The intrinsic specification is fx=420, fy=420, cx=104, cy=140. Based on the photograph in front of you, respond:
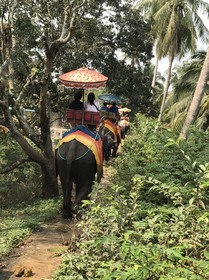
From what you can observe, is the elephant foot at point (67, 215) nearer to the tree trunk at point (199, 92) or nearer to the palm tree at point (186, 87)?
the tree trunk at point (199, 92)

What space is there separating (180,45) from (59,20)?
40.7ft

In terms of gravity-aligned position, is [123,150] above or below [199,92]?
below

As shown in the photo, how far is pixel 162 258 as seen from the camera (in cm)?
277

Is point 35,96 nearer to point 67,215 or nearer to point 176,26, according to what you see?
point 67,215

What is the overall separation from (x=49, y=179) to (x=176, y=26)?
16.7 meters

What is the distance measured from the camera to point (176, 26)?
72.6 ft

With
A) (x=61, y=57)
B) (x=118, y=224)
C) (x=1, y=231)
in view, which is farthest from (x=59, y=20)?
(x=118, y=224)

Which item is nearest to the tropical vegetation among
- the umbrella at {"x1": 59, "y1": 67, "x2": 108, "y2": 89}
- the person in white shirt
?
the umbrella at {"x1": 59, "y1": 67, "x2": 108, "y2": 89}

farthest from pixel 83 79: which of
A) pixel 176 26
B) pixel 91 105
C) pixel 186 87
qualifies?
pixel 176 26

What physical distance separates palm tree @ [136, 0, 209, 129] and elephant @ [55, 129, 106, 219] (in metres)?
15.8

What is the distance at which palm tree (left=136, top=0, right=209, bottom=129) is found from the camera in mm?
22062

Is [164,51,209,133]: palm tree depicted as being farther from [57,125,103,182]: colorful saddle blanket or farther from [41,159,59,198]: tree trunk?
[57,125,103,182]: colorful saddle blanket

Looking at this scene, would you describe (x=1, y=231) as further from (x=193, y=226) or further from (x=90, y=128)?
(x=193, y=226)

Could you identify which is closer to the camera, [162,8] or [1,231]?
[1,231]
